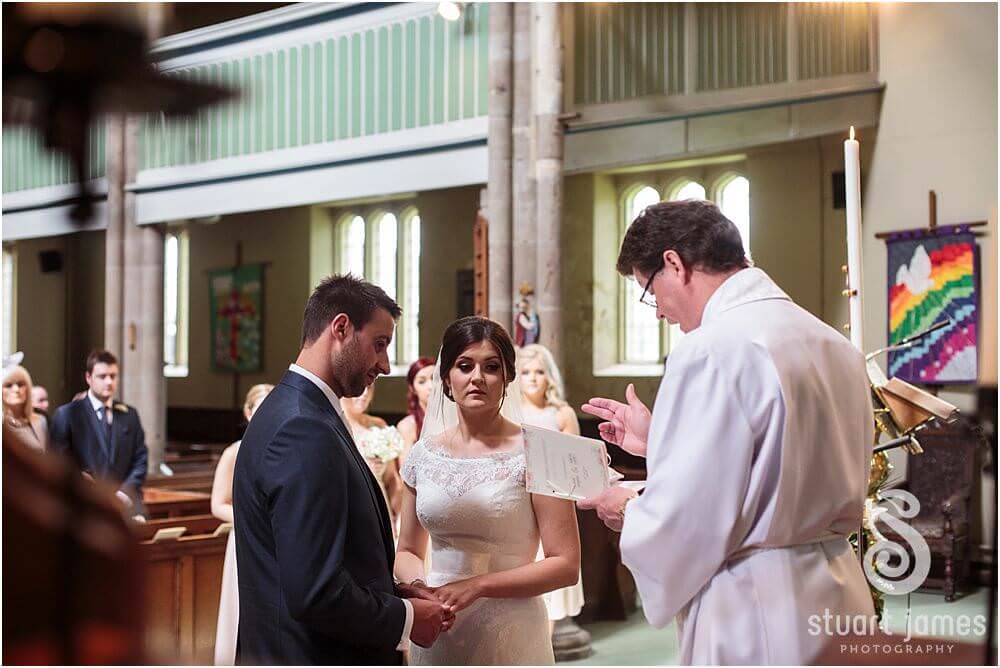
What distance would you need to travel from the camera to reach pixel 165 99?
494mm

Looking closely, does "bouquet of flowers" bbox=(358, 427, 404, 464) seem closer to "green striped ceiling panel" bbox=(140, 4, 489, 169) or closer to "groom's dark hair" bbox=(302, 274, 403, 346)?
"groom's dark hair" bbox=(302, 274, 403, 346)

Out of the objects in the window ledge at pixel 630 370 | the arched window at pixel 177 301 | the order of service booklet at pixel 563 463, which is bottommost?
the order of service booklet at pixel 563 463

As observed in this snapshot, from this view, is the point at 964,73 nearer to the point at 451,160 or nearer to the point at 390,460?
the point at 451,160

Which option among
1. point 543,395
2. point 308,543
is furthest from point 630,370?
point 308,543

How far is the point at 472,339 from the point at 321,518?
3.47ft

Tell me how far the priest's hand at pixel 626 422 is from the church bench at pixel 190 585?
3.75 m

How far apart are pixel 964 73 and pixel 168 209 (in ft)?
31.0

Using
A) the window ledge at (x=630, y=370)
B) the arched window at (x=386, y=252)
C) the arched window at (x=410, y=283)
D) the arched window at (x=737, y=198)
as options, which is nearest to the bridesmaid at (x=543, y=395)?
the arched window at (x=737, y=198)

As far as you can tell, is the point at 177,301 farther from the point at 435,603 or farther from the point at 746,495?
the point at 746,495

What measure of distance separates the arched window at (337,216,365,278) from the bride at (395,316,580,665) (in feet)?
48.8

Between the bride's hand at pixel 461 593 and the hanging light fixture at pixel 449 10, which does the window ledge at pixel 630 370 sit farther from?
the bride's hand at pixel 461 593

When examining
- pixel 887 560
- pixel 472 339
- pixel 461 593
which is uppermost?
pixel 472 339

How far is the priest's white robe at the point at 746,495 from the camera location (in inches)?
78.2

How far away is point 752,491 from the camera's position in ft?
6.58
